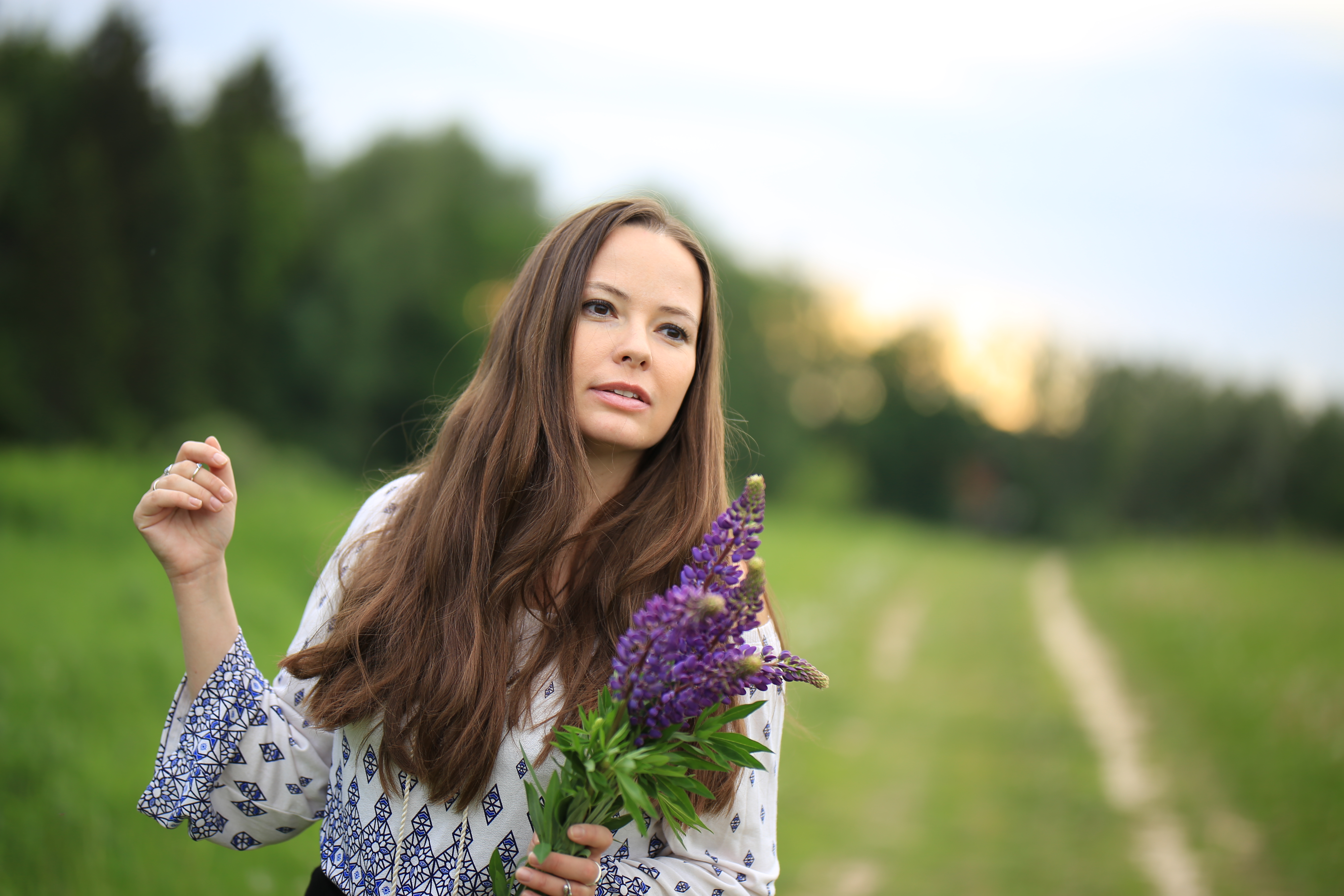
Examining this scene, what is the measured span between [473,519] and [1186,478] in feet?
65.9

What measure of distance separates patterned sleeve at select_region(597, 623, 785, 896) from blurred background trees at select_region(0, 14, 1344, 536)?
0.70 metres

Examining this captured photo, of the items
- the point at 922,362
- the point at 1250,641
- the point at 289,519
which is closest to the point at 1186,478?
the point at 1250,641

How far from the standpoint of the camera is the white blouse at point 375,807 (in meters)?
2.09

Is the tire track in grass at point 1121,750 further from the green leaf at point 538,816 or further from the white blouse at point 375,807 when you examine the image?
the green leaf at point 538,816

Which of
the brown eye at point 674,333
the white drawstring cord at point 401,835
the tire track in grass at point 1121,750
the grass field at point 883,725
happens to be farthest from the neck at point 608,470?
the tire track in grass at point 1121,750

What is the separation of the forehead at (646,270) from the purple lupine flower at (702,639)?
29.0 inches

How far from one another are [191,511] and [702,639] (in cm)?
127

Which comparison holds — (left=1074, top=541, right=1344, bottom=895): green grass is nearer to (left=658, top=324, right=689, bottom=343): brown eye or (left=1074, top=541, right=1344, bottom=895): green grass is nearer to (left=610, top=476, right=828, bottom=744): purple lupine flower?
(left=658, top=324, right=689, bottom=343): brown eye

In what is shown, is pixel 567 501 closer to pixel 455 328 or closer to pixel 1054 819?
pixel 1054 819

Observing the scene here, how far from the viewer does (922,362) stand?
47812mm

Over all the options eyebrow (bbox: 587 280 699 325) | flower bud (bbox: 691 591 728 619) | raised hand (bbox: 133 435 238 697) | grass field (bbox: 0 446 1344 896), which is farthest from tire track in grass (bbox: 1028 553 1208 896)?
raised hand (bbox: 133 435 238 697)

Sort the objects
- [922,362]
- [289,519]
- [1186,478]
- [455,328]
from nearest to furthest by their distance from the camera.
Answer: [289,519] → [1186,478] → [455,328] → [922,362]

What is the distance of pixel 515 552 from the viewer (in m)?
2.28

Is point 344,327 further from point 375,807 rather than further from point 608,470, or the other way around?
point 375,807
